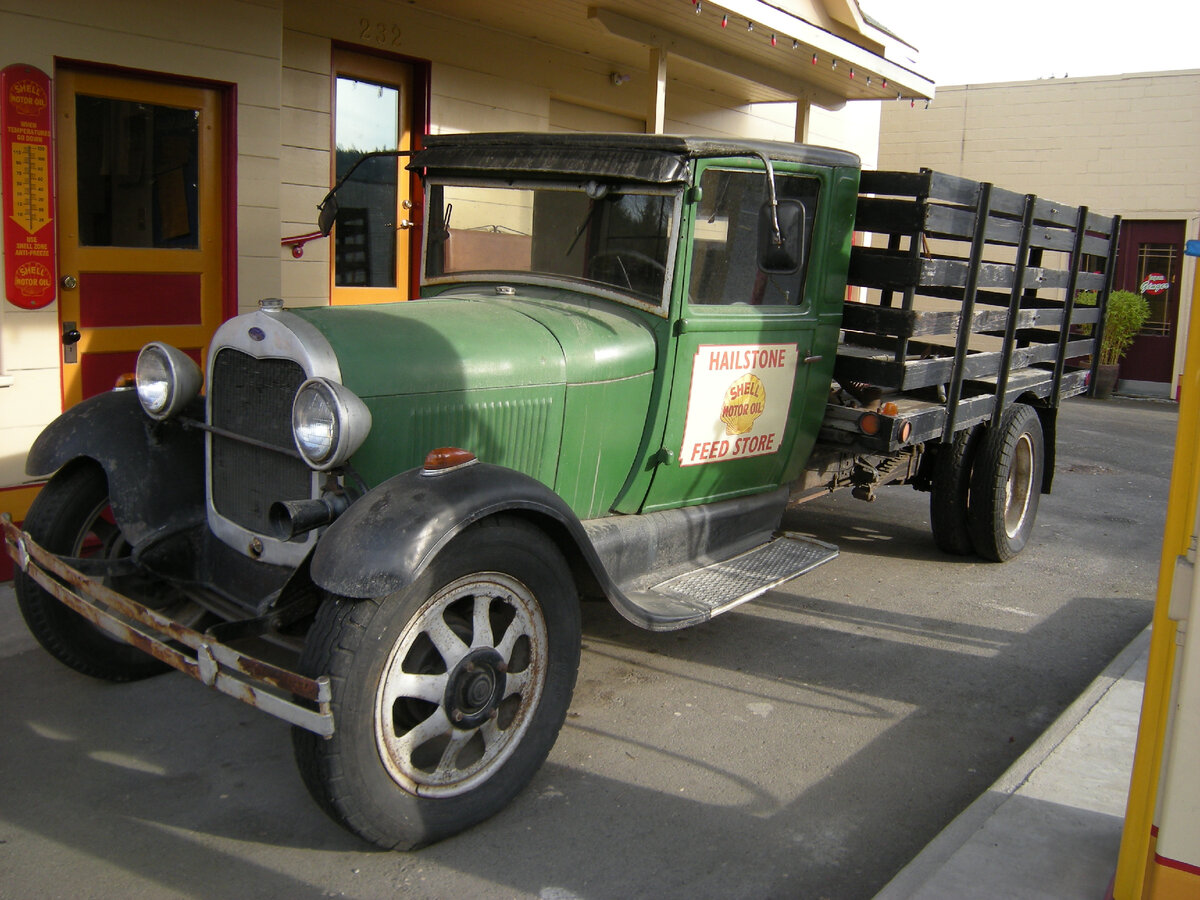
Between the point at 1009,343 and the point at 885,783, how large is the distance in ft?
9.65

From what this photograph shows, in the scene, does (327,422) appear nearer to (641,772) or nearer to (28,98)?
(641,772)

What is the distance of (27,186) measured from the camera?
4.71 metres

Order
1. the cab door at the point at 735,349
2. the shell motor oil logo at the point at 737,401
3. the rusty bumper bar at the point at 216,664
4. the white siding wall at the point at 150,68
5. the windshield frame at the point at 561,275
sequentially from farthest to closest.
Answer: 1. the white siding wall at the point at 150,68
2. the shell motor oil logo at the point at 737,401
3. the cab door at the point at 735,349
4. the windshield frame at the point at 561,275
5. the rusty bumper bar at the point at 216,664

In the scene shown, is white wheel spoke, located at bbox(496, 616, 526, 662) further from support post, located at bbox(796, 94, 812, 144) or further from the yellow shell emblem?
support post, located at bbox(796, 94, 812, 144)

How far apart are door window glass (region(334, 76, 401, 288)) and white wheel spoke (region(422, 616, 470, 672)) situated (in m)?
4.25

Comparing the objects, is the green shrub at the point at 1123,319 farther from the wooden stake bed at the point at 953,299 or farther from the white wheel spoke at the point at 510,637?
the white wheel spoke at the point at 510,637

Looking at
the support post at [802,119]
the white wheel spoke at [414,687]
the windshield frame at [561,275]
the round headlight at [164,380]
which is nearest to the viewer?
the white wheel spoke at [414,687]

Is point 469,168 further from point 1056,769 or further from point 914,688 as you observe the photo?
point 1056,769

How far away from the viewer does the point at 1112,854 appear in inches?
108

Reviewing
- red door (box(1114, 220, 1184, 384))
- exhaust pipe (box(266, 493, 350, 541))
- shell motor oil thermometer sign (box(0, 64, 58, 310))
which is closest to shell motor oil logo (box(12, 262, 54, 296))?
shell motor oil thermometer sign (box(0, 64, 58, 310))

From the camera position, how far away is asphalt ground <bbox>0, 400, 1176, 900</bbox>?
9.09 ft

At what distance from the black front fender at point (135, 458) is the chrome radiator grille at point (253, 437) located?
0.76 feet

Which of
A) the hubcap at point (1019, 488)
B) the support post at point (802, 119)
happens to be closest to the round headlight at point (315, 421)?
the hubcap at point (1019, 488)

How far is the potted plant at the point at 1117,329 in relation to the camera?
1377 centimetres
